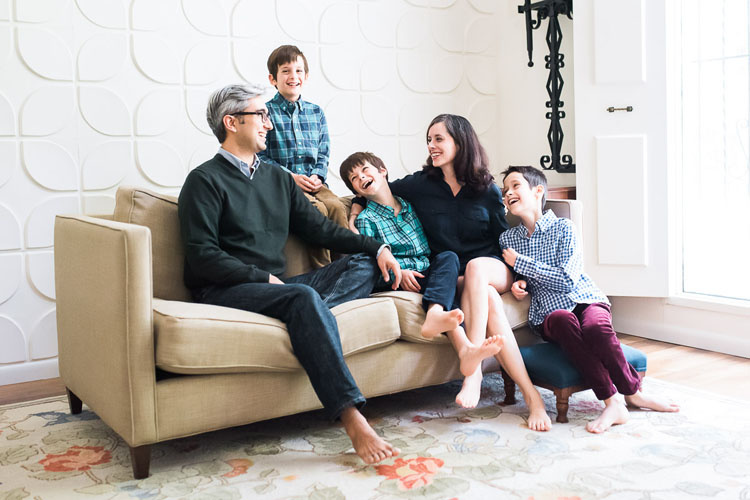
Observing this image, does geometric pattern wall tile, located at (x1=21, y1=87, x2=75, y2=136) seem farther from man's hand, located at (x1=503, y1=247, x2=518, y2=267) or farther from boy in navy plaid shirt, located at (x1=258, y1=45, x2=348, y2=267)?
man's hand, located at (x1=503, y1=247, x2=518, y2=267)

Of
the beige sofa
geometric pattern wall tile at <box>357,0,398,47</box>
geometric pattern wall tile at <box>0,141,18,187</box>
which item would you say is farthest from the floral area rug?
geometric pattern wall tile at <box>357,0,398,47</box>


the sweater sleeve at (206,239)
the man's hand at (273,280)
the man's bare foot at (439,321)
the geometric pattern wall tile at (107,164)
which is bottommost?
the man's bare foot at (439,321)

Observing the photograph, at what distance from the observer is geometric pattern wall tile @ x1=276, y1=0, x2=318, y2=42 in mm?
3797

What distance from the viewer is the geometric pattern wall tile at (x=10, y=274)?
10.5ft

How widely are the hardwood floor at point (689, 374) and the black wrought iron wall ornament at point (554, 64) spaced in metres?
1.20

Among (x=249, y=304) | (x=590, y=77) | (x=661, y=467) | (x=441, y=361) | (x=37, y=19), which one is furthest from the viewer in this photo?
(x=590, y=77)

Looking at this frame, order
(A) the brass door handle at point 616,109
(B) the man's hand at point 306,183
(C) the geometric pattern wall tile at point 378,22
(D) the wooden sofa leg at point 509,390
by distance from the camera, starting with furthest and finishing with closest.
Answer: (C) the geometric pattern wall tile at point 378,22, (A) the brass door handle at point 616,109, (B) the man's hand at point 306,183, (D) the wooden sofa leg at point 509,390

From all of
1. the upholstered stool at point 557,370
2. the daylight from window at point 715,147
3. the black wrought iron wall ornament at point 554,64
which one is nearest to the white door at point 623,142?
the daylight from window at point 715,147

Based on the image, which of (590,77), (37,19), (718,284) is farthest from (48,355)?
(718,284)

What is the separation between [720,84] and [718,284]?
98cm

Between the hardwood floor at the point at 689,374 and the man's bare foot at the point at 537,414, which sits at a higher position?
the man's bare foot at the point at 537,414

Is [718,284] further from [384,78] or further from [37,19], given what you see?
[37,19]

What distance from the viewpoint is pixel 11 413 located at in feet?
9.17

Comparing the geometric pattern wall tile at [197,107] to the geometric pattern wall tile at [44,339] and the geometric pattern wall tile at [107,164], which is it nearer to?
the geometric pattern wall tile at [107,164]
